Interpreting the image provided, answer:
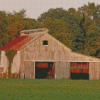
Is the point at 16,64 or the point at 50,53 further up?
the point at 50,53

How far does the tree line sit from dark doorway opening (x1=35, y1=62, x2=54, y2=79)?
8620 millimetres

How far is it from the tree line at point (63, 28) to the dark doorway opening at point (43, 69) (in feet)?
28.3


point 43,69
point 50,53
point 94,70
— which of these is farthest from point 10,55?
point 94,70

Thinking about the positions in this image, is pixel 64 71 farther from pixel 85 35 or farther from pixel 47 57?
pixel 85 35

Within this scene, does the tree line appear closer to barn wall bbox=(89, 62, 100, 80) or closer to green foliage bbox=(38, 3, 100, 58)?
green foliage bbox=(38, 3, 100, 58)

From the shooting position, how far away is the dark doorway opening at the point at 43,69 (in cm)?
4962

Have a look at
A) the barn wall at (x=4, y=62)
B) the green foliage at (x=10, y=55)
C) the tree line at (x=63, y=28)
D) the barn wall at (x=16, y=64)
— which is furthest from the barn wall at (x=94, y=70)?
the tree line at (x=63, y=28)

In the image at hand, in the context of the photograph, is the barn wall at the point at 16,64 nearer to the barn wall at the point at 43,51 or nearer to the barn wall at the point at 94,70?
the barn wall at the point at 43,51

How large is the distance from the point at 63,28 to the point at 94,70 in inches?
855

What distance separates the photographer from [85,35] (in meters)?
77.4

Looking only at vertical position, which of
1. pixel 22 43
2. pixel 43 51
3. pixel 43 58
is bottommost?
pixel 43 58

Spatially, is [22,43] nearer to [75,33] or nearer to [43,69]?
[43,69]

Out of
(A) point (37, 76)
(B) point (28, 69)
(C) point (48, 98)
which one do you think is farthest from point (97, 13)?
(C) point (48, 98)

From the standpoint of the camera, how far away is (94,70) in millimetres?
44656
